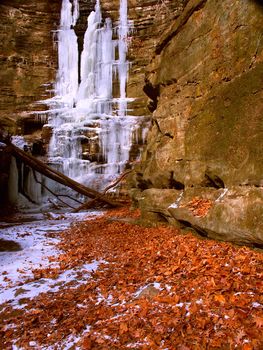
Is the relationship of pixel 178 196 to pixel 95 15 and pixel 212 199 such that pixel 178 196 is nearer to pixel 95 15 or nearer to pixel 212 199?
pixel 212 199

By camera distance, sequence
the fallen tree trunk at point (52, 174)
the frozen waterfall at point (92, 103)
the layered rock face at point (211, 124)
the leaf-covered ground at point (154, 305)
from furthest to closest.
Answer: the frozen waterfall at point (92, 103), the fallen tree trunk at point (52, 174), the layered rock face at point (211, 124), the leaf-covered ground at point (154, 305)

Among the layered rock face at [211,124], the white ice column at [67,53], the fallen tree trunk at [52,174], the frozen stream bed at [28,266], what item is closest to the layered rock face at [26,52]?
the white ice column at [67,53]

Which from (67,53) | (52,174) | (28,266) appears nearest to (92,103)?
(67,53)

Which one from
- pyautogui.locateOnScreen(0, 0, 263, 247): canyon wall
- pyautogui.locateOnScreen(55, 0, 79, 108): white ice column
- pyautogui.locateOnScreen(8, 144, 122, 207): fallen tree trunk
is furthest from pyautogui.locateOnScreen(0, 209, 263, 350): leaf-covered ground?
pyautogui.locateOnScreen(55, 0, 79, 108): white ice column

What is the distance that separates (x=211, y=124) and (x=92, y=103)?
20190mm

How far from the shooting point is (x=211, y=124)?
597 cm

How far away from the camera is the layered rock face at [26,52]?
1092 inches

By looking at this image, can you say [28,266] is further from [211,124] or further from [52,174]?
[52,174]

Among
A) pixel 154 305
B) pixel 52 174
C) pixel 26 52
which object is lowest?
pixel 154 305

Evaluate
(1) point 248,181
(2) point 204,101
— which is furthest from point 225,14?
(1) point 248,181

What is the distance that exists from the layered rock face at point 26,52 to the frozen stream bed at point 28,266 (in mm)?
22115

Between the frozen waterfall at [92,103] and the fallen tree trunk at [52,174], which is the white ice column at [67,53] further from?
the fallen tree trunk at [52,174]

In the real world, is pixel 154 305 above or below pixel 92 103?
below

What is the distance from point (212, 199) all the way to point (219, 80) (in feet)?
8.89
